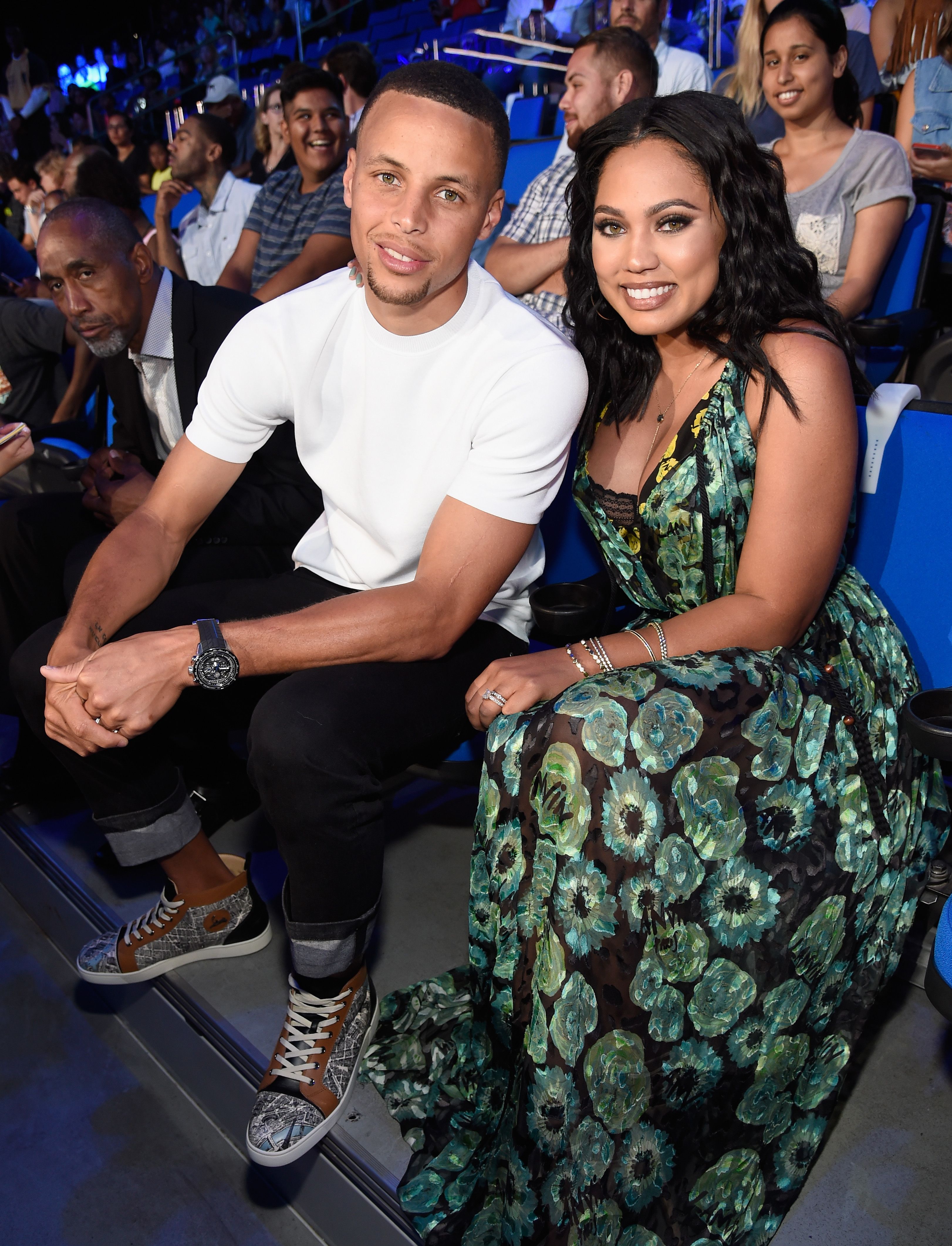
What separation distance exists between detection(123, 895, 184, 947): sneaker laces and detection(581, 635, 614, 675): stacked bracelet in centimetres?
78

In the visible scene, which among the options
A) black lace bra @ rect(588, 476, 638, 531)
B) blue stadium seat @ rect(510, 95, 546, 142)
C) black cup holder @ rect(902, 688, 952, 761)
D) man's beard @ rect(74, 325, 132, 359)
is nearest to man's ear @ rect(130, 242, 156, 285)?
man's beard @ rect(74, 325, 132, 359)

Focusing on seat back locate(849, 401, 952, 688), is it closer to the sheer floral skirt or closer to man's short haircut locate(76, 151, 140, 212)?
the sheer floral skirt

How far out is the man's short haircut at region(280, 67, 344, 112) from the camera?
10.3 feet

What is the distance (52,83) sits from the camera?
1106 centimetres

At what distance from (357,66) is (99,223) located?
2766 mm

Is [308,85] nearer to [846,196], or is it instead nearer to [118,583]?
[846,196]

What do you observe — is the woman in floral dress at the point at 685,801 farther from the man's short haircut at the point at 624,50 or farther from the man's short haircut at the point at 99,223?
the man's short haircut at the point at 624,50

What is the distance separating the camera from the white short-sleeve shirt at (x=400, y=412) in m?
1.28

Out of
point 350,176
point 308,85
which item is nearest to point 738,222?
point 350,176

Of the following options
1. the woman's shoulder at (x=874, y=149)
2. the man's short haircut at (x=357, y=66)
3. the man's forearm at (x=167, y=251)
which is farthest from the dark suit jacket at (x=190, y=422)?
the man's short haircut at (x=357, y=66)

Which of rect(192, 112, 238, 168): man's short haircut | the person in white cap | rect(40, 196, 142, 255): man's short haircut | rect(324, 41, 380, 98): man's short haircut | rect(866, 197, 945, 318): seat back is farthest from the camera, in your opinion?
the person in white cap

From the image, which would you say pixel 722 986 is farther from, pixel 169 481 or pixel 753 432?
pixel 169 481

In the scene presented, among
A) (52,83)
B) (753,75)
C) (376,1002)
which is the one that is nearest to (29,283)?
(753,75)

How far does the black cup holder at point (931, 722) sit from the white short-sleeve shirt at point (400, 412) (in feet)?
1.75
